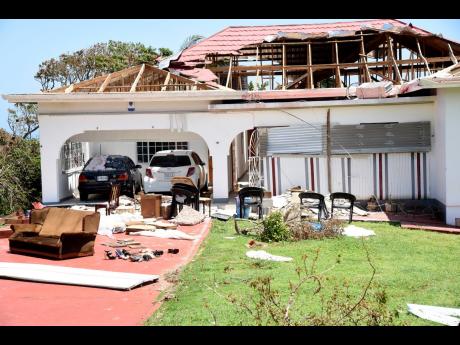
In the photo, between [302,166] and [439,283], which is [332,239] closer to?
[439,283]

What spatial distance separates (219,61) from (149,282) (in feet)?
50.1

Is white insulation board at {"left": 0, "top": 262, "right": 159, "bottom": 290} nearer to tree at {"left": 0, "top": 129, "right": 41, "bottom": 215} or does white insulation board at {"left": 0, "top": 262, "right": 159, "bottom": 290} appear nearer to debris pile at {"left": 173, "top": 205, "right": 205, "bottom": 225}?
debris pile at {"left": 173, "top": 205, "right": 205, "bottom": 225}

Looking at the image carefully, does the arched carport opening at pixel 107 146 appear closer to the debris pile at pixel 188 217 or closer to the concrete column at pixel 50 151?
the concrete column at pixel 50 151

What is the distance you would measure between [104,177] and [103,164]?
808 mm

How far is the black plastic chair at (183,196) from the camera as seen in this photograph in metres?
15.6

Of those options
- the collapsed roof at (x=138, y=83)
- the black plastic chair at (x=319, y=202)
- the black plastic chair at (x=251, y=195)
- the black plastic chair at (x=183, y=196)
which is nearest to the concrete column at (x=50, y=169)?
the collapsed roof at (x=138, y=83)

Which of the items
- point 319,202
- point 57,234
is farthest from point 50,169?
point 319,202

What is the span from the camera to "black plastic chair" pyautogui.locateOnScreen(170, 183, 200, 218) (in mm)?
15625

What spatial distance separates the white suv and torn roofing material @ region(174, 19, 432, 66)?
4155 mm

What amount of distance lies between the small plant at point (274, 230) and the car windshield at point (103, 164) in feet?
26.8

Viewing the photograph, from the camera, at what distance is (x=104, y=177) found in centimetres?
1841

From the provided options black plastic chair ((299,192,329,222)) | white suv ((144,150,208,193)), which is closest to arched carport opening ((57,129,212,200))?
white suv ((144,150,208,193))

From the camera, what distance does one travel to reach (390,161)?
1761cm
